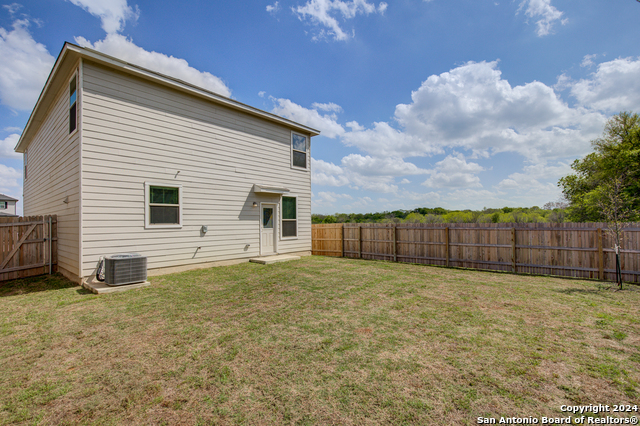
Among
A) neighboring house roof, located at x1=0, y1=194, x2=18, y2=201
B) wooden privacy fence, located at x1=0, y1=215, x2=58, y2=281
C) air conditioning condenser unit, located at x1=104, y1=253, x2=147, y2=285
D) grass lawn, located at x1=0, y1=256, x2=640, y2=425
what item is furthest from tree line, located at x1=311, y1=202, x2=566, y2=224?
neighboring house roof, located at x1=0, y1=194, x2=18, y2=201

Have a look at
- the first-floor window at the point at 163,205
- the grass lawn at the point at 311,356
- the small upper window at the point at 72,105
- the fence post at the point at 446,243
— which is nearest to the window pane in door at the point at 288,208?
the first-floor window at the point at 163,205

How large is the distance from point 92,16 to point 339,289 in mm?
9281

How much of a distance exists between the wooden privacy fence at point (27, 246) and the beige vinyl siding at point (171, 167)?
280 cm

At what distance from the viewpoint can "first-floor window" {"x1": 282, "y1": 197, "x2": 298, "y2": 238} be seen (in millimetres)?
10375

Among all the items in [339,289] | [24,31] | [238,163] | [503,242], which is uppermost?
[24,31]

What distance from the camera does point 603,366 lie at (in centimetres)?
264

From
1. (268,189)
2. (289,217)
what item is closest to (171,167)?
(268,189)

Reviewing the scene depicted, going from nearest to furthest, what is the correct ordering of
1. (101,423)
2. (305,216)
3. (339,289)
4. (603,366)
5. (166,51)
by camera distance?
(101,423) → (603,366) → (339,289) → (166,51) → (305,216)

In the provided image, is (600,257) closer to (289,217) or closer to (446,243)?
(446,243)

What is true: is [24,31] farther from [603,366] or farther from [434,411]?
[603,366]

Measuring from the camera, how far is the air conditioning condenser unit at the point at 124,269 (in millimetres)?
5543

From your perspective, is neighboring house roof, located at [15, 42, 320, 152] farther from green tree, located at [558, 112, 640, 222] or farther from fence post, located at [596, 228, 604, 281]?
green tree, located at [558, 112, 640, 222]

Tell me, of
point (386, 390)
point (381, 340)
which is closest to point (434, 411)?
point (386, 390)

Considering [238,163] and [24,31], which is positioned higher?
[24,31]
